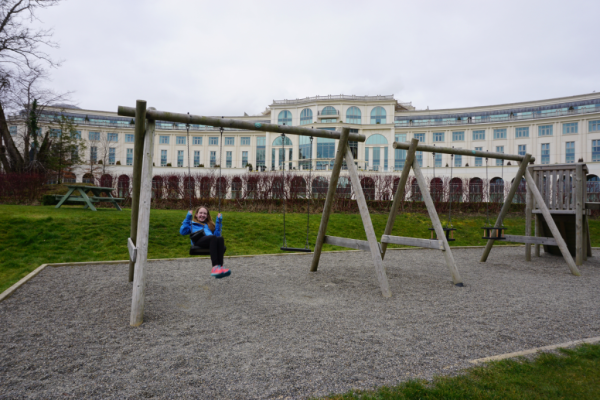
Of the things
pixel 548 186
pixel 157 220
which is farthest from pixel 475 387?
pixel 157 220

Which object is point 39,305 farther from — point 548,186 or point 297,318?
point 548,186

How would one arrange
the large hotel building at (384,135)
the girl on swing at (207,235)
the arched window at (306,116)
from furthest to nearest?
the arched window at (306,116) → the large hotel building at (384,135) → the girl on swing at (207,235)

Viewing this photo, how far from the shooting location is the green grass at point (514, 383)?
2.43 m

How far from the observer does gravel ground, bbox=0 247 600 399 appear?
8.94ft

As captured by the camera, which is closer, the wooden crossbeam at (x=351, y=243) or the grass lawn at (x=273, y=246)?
the grass lawn at (x=273, y=246)

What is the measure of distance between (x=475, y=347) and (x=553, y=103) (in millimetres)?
60329

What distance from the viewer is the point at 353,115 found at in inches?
2184

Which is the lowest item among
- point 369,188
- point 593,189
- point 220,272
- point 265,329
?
point 265,329

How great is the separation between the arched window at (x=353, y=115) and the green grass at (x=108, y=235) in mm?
42854

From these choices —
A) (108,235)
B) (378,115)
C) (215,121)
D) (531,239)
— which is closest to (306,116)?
(378,115)

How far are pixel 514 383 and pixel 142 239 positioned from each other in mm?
4152

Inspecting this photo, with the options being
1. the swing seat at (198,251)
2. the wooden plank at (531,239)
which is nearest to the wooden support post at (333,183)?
the swing seat at (198,251)

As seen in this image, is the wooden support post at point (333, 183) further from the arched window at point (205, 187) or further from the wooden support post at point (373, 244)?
the arched window at point (205, 187)

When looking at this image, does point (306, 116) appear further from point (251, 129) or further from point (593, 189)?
point (251, 129)
